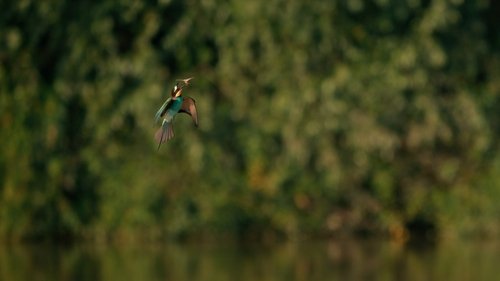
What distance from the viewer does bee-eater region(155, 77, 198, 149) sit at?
5906 mm

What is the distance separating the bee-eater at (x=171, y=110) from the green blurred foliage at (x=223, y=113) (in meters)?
8.65

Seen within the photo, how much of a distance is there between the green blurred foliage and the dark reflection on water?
0.41 meters

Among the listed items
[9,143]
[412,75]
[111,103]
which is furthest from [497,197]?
[9,143]

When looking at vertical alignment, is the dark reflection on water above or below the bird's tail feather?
above

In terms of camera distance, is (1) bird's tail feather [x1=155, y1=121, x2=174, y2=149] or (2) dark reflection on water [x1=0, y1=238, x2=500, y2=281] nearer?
(1) bird's tail feather [x1=155, y1=121, x2=174, y2=149]

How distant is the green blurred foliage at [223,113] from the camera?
15172 mm

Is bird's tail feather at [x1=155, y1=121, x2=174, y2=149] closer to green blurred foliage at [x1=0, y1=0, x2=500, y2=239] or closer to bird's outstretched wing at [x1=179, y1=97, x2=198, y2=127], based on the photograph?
bird's outstretched wing at [x1=179, y1=97, x2=198, y2=127]

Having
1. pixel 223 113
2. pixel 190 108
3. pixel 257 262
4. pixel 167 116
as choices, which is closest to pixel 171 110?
pixel 167 116

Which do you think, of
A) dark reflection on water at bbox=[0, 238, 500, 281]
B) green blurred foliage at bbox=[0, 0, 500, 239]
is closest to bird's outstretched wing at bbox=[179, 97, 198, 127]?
dark reflection on water at bbox=[0, 238, 500, 281]

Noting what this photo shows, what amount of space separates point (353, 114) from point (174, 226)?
86.2 inches

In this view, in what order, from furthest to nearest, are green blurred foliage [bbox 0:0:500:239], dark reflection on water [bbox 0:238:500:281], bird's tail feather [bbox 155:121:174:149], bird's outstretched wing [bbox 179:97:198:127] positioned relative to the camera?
green blurred foliage [bbox 0:0:500:239]
dark reflection on water [bbox 0:238:500:281]
bird's outstretched wing [bbox 179:97:198:127]
bird's tail feather [bbox 155:121:174:149]

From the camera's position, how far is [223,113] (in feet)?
51.1

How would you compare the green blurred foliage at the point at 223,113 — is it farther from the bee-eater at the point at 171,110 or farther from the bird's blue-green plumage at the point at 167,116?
the bird's blue-green plumage at the point at 167,116

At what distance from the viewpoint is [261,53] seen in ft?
50.8
